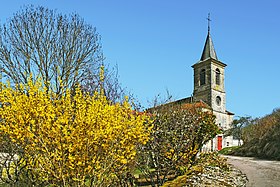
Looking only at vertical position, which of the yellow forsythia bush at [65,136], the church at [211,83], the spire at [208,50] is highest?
the spire at [208,50]

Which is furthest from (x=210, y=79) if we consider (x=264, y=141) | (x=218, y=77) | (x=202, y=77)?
(x=264, y=141)

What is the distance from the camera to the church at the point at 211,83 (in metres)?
41.4

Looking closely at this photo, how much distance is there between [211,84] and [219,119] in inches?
203

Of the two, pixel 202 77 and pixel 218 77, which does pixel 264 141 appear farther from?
pixel 218 77

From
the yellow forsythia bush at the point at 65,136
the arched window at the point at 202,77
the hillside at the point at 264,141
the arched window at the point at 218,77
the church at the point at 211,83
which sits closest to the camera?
the yellow forsythia bush at the point at 65,136

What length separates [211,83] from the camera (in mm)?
41531

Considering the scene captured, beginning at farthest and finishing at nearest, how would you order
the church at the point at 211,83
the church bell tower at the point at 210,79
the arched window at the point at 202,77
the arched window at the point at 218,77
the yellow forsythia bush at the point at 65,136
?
1. the arched window at the point at 218,77
2. the arched window at the point at 202,77
3. the church bell tower at the point at 210,79
4. the church at the point at 211,83
5. the yellow forsythia bush at the point at 65,136

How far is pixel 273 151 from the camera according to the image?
1792 cm

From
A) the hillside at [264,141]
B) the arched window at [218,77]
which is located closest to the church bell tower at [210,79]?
the arched window at [218,77]

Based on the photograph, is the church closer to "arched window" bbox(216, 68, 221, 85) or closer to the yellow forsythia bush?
"arched window" bbox(216, 68, 221, 85)

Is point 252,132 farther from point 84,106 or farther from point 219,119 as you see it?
point 84,106

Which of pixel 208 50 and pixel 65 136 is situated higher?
pixel 208 50

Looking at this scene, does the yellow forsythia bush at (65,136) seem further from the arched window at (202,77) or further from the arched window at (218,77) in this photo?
the arched window at (218,77)

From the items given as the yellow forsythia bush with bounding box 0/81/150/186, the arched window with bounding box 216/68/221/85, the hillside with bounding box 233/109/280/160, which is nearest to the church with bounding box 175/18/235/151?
the arched window with bounding box 216/68/221/85
